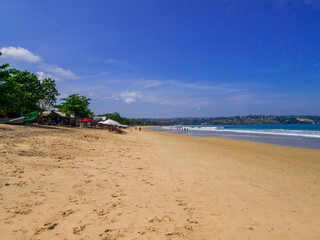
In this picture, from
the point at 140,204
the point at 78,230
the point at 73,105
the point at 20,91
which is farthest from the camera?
the point at 73,105

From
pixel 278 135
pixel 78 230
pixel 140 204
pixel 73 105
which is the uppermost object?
pixel 73 105

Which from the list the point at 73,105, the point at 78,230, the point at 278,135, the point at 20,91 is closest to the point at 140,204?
the point at 78,230

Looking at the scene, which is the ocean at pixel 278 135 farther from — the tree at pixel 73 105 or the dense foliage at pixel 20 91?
the dense foliage at pixel 20 91

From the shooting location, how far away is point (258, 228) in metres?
3.55

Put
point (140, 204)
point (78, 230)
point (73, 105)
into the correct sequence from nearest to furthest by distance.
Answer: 1. point (78, 230)
2. point (140, 204)
3. point (73, 105)

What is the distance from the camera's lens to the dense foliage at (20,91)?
17.9m

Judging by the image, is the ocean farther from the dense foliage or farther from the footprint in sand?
the dense foliage

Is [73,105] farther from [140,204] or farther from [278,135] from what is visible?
[278,135]

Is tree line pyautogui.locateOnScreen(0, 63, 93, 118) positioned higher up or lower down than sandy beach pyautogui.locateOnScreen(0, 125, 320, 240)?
higher up

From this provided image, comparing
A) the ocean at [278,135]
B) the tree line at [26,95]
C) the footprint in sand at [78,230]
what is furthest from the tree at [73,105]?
the footprint in sand at [78,230]

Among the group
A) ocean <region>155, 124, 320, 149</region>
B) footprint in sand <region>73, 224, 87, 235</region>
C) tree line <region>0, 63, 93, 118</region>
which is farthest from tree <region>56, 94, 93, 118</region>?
footprint in sand <region>73, 224, 87, 235</region>

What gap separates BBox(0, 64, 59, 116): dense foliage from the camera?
58.6 feet

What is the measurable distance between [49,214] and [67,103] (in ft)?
119

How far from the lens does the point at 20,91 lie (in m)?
21.5
